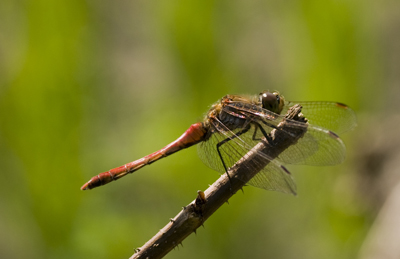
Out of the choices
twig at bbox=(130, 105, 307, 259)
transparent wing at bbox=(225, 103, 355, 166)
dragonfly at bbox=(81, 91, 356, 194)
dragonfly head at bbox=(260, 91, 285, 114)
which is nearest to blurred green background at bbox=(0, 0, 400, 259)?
dragonfly at bbox=(81, 91, 356, 194)

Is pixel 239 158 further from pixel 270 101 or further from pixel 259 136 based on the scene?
pixel 270 101

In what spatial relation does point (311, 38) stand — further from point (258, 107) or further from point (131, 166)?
point (131, 166)

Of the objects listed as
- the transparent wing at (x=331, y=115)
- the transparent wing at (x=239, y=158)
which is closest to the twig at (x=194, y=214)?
the transparent wing at (x=239, y=158)

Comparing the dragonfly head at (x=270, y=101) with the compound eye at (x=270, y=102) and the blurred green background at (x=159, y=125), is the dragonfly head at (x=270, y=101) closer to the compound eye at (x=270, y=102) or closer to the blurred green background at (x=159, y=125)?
the compound eye at (x=270, y=102)

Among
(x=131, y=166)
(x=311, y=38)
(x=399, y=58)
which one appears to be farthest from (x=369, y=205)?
(x=399, y=58)

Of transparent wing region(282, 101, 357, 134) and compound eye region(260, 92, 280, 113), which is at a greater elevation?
compound eye region(260, 92, 280, 113)

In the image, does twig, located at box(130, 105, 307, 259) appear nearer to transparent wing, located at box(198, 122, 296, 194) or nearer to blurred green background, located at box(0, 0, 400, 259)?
transparent wing, located at box(198, 122, 296, 194)
